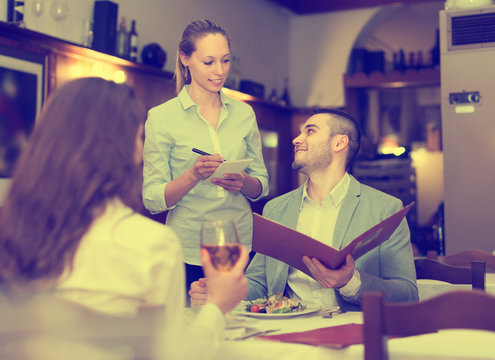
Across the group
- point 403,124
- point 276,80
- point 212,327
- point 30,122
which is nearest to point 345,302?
point 212,327

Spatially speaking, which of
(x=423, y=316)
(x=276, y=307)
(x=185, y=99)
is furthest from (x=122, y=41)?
(x=423, y=316)

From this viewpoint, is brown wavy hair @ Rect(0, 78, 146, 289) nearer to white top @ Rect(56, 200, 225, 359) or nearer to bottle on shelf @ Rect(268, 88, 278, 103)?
white top @ Rect(56, 200, 225, 359)

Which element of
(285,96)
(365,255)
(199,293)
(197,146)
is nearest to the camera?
(199,293)

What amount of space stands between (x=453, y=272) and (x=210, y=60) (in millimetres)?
1166

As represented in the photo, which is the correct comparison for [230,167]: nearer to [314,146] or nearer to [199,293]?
[314,146]

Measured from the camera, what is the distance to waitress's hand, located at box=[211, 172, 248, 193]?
2309mm

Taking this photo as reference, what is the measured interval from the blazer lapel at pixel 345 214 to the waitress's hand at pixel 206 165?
1.61 feet

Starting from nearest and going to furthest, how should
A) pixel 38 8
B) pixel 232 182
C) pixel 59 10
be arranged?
pixel 232 182 < pixel 38 8 < pixel 59 10

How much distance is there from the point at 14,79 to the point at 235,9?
3572 mm

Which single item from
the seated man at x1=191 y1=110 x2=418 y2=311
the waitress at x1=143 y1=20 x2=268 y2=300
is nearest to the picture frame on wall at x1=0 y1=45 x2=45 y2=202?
the waitress at x1=143 y1=20 x2=268 y2=300

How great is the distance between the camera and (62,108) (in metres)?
1.00

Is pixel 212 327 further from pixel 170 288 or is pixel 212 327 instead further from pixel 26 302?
pixel 26 302

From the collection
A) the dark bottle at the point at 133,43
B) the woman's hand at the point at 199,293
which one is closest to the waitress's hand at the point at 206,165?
the woman's hand at the point at 199,293

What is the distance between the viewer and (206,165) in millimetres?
2193
